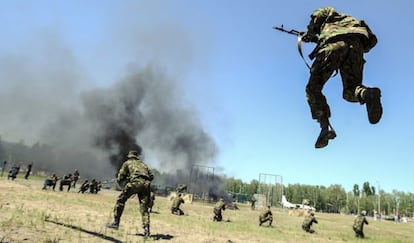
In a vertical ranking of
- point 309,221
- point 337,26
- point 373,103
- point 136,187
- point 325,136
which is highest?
point 337,26

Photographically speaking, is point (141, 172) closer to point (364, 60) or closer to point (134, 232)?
point (134, 232)

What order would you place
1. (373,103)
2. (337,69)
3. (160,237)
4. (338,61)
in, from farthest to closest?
(160,237), (337,69), (338,61), (373,103)

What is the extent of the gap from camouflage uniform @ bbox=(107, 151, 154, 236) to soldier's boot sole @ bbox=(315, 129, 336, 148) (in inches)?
224

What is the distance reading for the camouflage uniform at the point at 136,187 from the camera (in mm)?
9953

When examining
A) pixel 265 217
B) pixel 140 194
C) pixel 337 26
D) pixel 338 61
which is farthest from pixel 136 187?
pixel 265 217

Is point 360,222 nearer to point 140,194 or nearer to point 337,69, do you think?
point 140,194

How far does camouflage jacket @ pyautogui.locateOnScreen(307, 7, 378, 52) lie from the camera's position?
5113mm

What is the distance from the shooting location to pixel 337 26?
522 cm

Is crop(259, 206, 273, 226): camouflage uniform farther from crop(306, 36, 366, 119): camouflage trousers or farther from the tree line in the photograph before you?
the tree line

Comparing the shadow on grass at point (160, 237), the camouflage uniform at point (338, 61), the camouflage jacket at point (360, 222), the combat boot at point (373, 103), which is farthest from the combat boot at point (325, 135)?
the camouflage jacket at point (360, 222)

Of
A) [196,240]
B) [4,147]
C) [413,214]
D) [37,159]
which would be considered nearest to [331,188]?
[413,214]

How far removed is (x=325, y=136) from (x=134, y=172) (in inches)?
236

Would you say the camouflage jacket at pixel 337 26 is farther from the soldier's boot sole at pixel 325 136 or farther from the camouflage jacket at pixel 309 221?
the camouflage jacket at pixel 309 221

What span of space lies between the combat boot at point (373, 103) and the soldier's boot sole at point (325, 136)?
2.30ft
